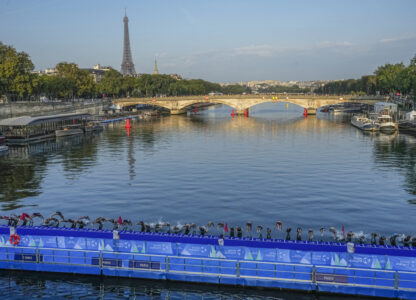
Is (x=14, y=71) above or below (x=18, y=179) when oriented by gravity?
above

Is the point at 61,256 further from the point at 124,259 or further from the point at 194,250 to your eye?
the point at 194,250

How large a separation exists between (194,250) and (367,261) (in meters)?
10.8

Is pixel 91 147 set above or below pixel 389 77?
below

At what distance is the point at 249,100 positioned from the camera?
6900 inches

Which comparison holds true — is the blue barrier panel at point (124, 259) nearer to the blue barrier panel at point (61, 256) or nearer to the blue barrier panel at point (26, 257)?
the blue barrier panel at point (61, 256)

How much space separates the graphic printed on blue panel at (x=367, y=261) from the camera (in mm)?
24547

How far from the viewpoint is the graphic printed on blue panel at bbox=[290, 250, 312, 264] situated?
2527 centimetres

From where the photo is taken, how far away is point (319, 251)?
82.5 feet

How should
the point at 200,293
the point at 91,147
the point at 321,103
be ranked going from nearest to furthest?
the point at 200,293
the point at 91,147
the point at 321,103

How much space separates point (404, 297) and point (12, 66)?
385ft

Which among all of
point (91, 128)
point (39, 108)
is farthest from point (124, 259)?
point (39, 108)

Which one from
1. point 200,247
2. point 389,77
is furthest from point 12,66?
point 389,77

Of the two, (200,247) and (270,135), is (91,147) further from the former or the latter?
(200,247)

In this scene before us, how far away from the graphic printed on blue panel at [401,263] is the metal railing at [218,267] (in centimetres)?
63
